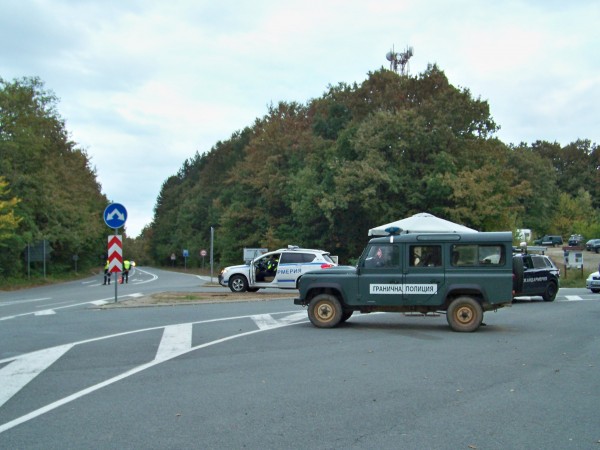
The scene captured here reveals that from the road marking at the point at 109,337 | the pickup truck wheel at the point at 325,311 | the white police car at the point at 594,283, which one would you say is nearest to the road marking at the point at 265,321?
the road marking at the point at 109,337

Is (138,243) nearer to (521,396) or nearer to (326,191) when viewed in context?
(326,191)

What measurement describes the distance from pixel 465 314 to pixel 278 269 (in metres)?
12.7

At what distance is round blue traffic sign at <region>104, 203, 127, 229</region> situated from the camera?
19.3 metres

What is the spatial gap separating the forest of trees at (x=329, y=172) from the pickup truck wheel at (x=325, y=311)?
2886 cm

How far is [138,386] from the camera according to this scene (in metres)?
8.00

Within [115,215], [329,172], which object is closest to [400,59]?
[329,172]

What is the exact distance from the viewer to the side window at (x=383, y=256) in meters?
13.4

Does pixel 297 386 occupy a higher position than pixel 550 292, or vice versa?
pixel 550 292

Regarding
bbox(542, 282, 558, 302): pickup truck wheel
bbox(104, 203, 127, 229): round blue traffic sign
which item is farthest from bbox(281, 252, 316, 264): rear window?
bbox(542, 282, 558, 302): pickup truck wheel

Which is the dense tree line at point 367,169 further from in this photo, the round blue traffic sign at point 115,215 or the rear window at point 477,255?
the rear window at point 477,255

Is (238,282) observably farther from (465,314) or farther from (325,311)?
(465,314)

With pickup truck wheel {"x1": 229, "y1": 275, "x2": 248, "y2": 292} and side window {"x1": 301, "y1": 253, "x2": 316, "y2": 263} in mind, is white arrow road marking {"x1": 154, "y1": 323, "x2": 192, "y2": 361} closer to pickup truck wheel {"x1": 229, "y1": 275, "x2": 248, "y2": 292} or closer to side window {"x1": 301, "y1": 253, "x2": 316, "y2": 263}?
side window {"x1": 301, "y1": 253, "x2": 316, "y2": 263}

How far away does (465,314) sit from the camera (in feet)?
43.0

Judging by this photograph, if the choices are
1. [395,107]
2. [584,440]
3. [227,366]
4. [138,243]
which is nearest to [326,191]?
[395,107]
